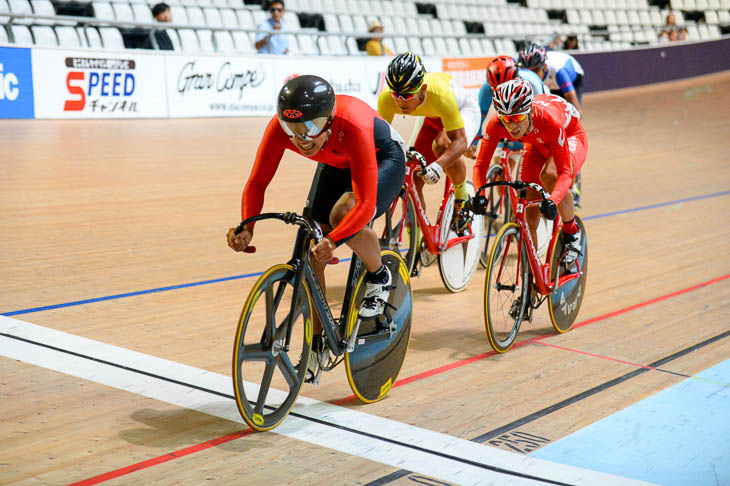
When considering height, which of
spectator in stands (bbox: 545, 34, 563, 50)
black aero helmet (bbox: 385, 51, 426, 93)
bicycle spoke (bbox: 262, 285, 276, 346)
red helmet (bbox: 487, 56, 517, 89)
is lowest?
bicycle spoke (bbox: 262, 285, 276, 346)

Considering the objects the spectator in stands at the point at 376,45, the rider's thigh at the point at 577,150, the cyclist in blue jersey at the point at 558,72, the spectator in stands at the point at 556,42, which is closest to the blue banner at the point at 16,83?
the spectator in stands at the point at 376,45

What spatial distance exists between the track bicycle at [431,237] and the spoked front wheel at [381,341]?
1100 millimetres

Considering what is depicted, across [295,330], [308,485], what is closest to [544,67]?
[295,330]

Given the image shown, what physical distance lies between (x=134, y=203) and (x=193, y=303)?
8.93 ft

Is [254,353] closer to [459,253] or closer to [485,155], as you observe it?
[485,155]

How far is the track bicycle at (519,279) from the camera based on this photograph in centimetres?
377

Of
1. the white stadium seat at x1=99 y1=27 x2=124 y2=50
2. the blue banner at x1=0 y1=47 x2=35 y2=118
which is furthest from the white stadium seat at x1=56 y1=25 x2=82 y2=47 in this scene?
the blue banner at x1=0 y1=47 x2=35 y2=118

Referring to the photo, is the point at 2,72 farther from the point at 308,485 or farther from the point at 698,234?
the point at 308,485

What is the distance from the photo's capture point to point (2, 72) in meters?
9.39

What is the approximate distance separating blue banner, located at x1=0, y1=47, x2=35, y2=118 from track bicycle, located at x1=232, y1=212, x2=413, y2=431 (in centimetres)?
754

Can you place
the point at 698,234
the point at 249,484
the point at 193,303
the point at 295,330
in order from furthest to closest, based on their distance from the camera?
the point at 698,234 < the point at 193,303 < the point at 295,330 < the point at 249,484

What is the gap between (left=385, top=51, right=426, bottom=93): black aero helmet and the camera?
4.23 metres

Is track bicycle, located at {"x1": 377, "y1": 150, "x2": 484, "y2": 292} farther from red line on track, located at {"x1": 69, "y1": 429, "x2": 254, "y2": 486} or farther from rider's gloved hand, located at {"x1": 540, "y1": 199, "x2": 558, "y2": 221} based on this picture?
red line on track, located at {"x1": 69, "y1": 429, "x2": 254, "y2": 486}

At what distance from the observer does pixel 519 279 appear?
3.94 metres
